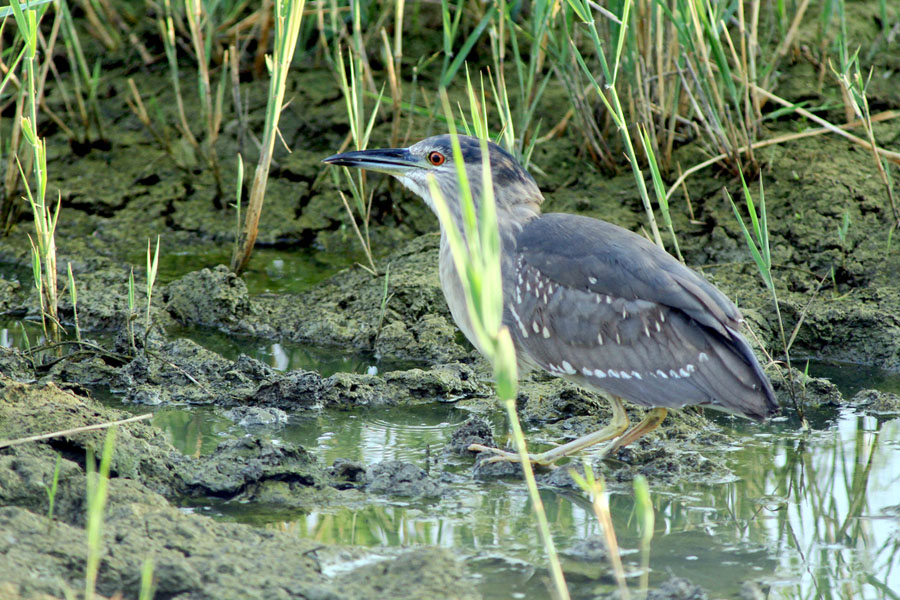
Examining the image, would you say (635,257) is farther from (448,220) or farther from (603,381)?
(448,220)

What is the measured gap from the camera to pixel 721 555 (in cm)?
349

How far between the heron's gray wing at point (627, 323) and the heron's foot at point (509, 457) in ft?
1.22

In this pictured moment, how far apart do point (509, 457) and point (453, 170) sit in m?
1.51

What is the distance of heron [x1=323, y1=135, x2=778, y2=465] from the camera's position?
4.21 m

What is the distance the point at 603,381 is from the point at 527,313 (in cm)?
45

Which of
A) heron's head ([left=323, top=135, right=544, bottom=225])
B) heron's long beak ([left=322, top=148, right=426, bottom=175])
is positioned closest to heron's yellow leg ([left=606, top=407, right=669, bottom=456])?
heron's head ([left=323, top=135, right=544, bottom=225])

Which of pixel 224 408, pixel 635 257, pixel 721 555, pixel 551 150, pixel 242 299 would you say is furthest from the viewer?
pixel 551 150

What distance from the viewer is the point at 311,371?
4.98m

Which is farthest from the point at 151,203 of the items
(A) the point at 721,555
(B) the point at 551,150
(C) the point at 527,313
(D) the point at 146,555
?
(A) the point at 721,555

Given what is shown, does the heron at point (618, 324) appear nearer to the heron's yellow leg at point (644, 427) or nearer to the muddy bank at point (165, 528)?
Result: the heron's yellow leg at point (644, 427)

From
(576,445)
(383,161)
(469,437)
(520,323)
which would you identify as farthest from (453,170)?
(576,445)

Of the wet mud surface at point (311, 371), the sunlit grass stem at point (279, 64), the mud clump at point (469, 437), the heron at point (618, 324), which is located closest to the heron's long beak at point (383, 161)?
the heron at point (618, 324)

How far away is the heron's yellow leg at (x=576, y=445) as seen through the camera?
4172mm

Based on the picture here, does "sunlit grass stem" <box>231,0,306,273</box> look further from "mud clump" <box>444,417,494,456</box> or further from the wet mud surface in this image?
"mud clump" <box>444,417,494,456</box>
